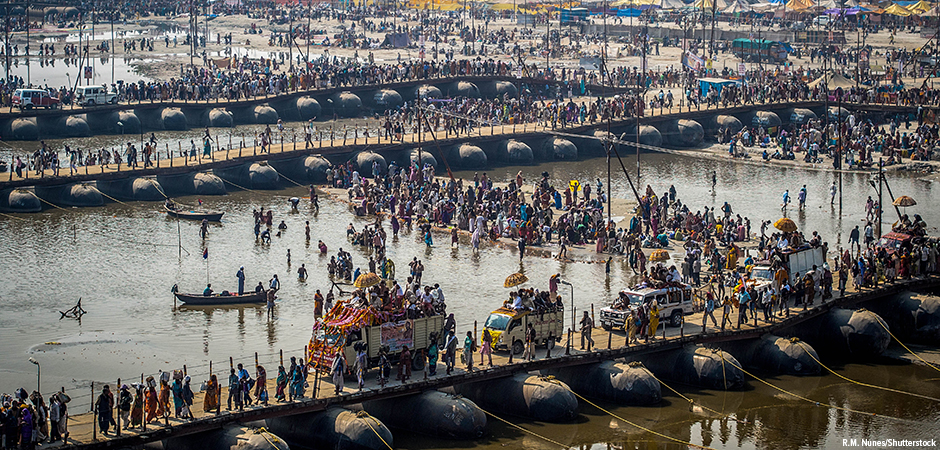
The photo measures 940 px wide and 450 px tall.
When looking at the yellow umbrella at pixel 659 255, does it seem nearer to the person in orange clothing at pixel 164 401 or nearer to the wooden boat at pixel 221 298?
the wooden boat at pixel 221 298

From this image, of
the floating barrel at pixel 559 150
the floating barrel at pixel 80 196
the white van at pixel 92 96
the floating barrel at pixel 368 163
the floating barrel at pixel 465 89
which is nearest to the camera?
the floating barrel at pixel 80 196

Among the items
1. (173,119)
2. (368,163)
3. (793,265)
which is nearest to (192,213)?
(368,163)

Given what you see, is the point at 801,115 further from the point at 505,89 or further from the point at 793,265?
the point at 793,265

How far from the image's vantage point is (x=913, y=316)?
44.6 m

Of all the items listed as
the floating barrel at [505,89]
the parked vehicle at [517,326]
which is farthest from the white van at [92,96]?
the parked vehicle at [517,326]

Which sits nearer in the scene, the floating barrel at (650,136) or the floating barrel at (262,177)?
the floating barrel at (262,177)

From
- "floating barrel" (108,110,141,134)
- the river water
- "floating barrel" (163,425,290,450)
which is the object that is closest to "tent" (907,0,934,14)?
the river water

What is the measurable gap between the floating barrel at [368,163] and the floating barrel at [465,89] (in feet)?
75.0

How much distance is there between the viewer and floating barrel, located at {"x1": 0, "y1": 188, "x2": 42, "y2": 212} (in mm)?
62062

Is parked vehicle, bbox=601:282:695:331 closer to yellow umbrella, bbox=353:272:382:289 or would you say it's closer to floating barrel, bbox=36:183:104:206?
yellow umbrella, bbox=353:272:382:289

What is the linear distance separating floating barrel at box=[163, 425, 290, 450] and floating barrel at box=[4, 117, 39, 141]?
55625mm

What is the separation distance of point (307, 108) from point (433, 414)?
59.5m

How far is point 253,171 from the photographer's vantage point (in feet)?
228

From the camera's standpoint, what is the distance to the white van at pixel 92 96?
85.0 meters
